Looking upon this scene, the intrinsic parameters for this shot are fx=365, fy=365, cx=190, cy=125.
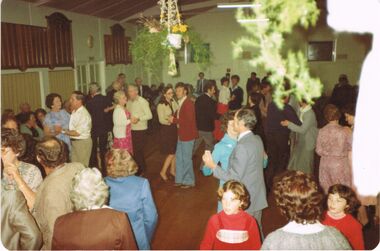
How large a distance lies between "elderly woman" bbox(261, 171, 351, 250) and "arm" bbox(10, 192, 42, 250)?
3.70ft

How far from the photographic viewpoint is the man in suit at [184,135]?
15.9 feet

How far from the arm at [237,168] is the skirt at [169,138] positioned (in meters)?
2.61

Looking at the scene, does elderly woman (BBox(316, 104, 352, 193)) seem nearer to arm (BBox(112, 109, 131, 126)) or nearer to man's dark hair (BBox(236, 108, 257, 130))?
man's dark hair (BBox(236, 108, 257, 130))

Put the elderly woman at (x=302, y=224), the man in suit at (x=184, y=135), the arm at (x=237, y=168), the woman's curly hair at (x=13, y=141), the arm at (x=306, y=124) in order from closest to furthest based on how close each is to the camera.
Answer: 1. the elderly woman at (x=302, y=224)
2. the woman's curly hair at (x=13, y=141)
3. the arm at (x=237, y=168)
4. the arm at (x=306, y=124)
5. the man in suit at (x=184, y=135)

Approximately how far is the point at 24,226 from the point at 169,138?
3472 millimetres

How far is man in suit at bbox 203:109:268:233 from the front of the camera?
259 cm

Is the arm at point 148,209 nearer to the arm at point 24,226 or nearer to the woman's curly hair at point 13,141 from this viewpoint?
the arm at point 24,226

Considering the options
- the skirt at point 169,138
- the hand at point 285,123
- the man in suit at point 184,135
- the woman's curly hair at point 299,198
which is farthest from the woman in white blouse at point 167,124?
the woman's curly hair at point 299,198

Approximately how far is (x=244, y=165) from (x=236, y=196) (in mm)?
428

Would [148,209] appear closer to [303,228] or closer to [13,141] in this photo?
[13,141]

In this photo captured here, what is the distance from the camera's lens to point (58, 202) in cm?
212

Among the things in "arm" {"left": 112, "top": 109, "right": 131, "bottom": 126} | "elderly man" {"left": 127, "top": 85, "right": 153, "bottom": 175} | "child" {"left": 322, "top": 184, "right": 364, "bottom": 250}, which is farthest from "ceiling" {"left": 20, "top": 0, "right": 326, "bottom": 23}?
"child" {"left": 322, "top": 184, "right": 364, "bottom": 250}

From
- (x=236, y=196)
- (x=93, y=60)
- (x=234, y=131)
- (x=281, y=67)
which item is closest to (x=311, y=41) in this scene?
(x=93, y=60)

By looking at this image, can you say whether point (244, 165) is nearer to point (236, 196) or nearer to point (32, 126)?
point (236, 196)
